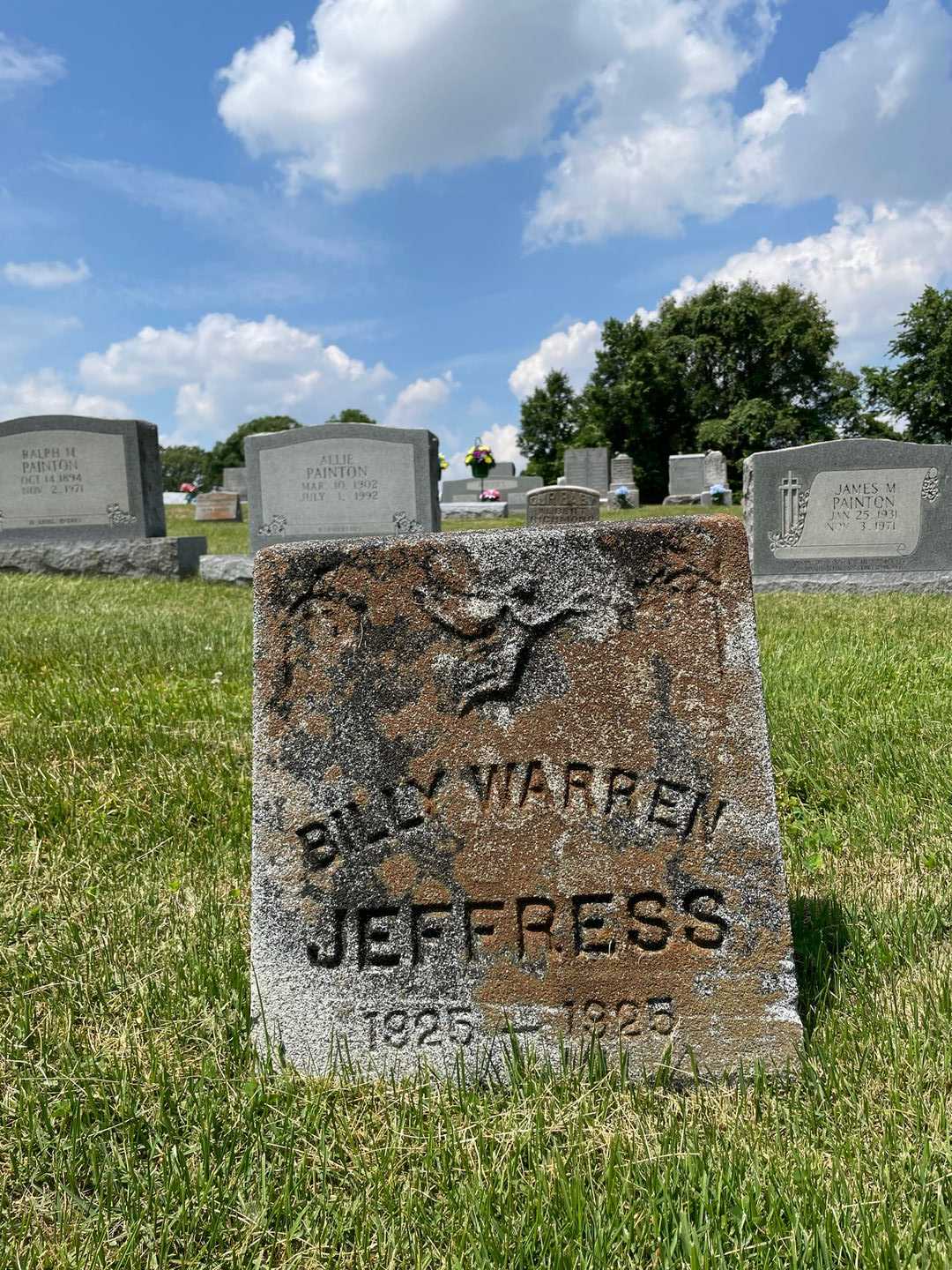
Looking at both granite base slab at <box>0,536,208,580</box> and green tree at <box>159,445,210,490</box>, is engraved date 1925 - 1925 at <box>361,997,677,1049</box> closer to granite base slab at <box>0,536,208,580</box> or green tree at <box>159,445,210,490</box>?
granite base slab at <box>0,536,208,580</box>

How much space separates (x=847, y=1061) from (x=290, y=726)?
1278 mm

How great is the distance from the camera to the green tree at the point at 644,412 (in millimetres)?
37281

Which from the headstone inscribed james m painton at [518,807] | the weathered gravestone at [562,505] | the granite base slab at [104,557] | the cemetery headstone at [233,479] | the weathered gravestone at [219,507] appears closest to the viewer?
the headstone inscribed james m painton at [518,807]

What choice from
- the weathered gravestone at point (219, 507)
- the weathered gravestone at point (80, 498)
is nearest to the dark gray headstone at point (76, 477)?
the weathered gravestone at point (80, 498)

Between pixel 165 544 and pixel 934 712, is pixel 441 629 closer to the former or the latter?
pixel 934 712

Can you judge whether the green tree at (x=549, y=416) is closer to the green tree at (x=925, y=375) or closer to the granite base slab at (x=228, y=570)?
the green tree at (x=925, y=375)

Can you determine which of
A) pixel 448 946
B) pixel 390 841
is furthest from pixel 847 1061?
pixel 390 841

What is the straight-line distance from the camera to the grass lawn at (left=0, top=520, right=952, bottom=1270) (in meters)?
1.28

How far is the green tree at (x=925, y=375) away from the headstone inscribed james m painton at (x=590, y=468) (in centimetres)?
1086

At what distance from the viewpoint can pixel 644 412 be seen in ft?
123

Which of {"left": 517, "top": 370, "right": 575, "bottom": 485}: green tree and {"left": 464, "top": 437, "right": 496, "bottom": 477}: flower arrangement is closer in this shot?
{"left": 464, "top": 437, "right": 496, "bottom": 477}: flower arrangement

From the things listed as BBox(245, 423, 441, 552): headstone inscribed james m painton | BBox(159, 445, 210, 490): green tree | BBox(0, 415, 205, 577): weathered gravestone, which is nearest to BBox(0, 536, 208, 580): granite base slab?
BBox(0, 415, 205, 577): weathered gravestone

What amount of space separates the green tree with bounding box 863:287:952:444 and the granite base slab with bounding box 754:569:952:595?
23959 mm

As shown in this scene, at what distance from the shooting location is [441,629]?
172 cm
